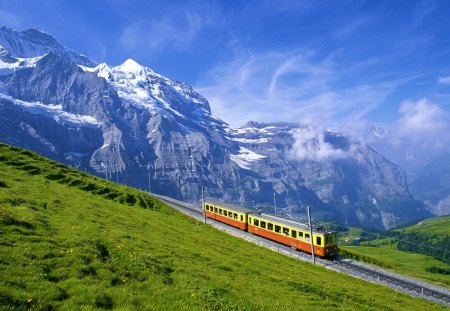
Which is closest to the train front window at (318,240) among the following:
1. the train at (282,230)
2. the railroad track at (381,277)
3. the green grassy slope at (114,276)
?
the train at (282,230)

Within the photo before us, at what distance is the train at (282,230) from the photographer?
179ft

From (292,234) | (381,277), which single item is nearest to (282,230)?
(292,234)

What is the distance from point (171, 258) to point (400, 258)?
18085 centimetres

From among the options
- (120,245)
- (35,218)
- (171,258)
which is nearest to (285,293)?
(171,258)

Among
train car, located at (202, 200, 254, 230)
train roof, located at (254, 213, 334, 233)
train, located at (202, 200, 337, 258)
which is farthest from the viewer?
train car, located at (202, 200, 254, 230)

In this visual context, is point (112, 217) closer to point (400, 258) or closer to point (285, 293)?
point (285, 293)

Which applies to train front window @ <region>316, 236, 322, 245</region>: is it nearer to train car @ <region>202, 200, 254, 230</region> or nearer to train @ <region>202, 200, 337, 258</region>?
train @ <region>202, 200, 337, 258</region>

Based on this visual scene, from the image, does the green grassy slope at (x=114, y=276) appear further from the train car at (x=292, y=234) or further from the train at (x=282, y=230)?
the train at (x=282, y=230)

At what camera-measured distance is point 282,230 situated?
60.5 meters

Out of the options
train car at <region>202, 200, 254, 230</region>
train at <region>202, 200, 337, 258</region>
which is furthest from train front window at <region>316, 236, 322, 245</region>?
train car at <region>202, 200, 254, 230</region>

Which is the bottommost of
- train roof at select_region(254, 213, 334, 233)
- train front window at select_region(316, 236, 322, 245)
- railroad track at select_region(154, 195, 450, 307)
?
railroad track at select_region(154, 195, 450, 307)

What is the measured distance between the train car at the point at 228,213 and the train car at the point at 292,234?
365cm

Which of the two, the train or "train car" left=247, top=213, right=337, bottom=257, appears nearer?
"train car" left=247, top=213, right=337, bottom=257

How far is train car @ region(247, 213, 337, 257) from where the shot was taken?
5422cm
